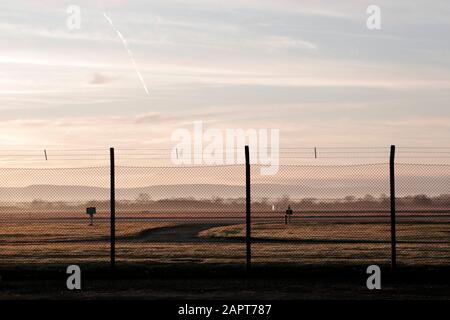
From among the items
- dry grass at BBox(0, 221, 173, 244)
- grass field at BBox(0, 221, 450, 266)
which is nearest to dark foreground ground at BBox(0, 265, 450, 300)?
grass field at BBox(0, 221, 450, 266)

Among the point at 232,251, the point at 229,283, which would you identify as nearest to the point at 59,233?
the point at 232,251

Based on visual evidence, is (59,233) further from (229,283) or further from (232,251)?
(229,283)

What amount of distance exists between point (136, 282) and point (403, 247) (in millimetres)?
14072

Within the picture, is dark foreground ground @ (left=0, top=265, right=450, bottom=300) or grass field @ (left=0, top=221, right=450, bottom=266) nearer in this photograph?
dark foreground ground @ (left=0, top=265, right=450, bottom=300)

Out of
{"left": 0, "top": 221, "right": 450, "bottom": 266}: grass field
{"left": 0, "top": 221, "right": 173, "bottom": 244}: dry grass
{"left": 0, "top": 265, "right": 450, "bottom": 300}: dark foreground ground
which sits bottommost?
{"left": 0, "top": 221, "right": 173, "bottom": 244}: dry grass

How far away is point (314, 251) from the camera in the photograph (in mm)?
27047

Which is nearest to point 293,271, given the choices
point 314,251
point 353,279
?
point 353,279

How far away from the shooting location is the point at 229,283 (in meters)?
17.1

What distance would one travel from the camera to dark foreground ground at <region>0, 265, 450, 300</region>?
15.1 m

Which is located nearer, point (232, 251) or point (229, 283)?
point (229, 283)

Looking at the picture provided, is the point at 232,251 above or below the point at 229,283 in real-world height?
below

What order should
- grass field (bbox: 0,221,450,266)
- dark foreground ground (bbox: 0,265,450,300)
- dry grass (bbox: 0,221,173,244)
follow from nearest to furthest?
dark foreground ground (bbox: 0,265,450,300), grass field (bbox: 0,221,450,266), dry grass (bbox: 0,221,173,244)

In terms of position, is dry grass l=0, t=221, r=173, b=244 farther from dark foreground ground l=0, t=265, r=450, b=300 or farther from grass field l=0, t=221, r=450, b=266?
dark foreground ground l=0, t=265, r=450, b=300

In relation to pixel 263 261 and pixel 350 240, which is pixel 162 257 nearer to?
pixel 263 261
